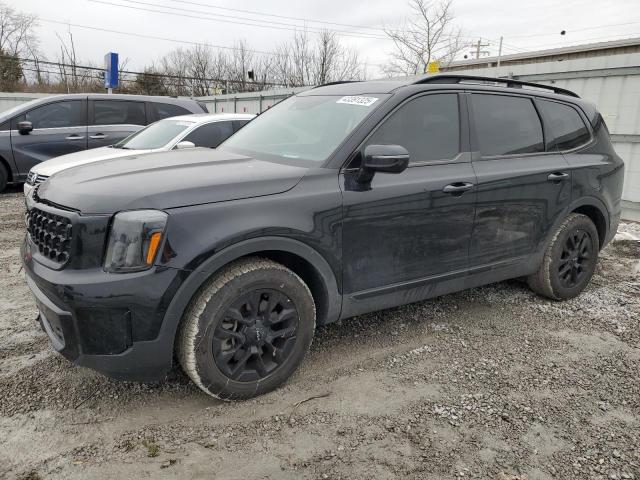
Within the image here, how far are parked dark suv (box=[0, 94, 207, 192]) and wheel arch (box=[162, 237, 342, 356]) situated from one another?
7.09 meters

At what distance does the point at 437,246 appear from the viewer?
3.28 m

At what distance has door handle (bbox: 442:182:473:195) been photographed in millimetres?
3260

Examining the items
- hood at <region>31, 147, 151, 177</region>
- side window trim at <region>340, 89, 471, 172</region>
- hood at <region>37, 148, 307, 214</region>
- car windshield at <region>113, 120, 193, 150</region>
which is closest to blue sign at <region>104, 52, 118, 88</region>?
car windshield at <region>113, 120, 193, 150</region>

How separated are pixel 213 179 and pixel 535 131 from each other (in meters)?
2.78

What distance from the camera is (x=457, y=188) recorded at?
330 cm

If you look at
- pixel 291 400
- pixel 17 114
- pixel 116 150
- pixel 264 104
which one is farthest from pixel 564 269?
pixel 264 104

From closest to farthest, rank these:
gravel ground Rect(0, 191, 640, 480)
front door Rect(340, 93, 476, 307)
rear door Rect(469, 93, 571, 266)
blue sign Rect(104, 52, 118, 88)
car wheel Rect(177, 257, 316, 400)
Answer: gravel ground Rect(0, 191, 640, 480), car wheel Rect(177, 257, 316, 400), front door Rect(340, 93, 476, 307), rear door Rect(469, 93, 571, 266), blue sign Rect(104, 52, 118, 88)

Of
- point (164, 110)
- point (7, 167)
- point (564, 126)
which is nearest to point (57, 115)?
point (7, 167)

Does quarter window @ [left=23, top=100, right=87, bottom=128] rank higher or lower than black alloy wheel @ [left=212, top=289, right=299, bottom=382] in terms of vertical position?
higher

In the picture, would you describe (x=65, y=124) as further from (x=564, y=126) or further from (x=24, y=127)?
(x=564, y=126)

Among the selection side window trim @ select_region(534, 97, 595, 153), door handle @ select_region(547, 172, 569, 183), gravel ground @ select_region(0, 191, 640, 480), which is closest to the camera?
gravel ground @ select_region(0, 191, 640, 480)

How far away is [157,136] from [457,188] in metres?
4.79

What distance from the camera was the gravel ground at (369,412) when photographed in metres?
2.22

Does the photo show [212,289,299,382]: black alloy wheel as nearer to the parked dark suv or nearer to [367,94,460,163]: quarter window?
[367,94,460,163]: quarter window
